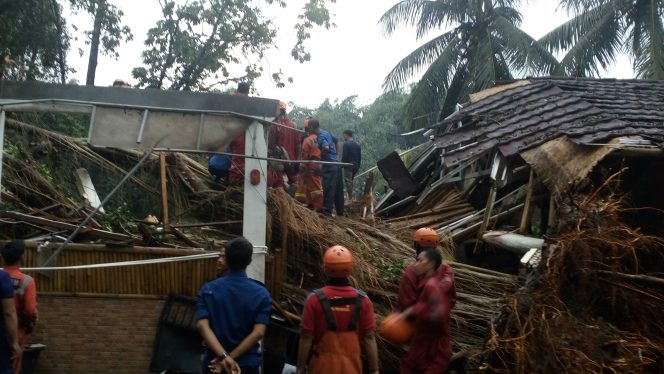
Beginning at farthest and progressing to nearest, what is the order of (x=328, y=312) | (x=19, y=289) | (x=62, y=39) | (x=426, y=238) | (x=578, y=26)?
1. (x=578, y=26)
2. (x=62, y=39)
3. (x=426, y=238)
4. (x=19, y=289)
5. (x=328, y=312)

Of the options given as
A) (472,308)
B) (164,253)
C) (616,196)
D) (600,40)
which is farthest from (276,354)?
(600,40)

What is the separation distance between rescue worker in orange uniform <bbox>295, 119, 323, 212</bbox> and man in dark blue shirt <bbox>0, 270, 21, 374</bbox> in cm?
501

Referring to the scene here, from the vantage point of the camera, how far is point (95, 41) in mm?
16734

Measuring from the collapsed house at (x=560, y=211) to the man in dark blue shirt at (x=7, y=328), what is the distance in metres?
3.59

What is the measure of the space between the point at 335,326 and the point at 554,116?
5.56 meters

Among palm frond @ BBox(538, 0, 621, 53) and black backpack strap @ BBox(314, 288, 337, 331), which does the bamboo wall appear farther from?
palm frond @ BBox(538, 0, 621, 53)

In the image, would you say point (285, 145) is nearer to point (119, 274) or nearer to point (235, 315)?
point (119, 274)

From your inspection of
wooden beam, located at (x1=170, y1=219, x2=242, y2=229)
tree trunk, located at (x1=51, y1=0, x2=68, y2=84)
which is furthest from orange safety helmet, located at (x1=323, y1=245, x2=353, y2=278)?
tree trunk, located at (x1=51, y1=0, x2=68, y2=84)

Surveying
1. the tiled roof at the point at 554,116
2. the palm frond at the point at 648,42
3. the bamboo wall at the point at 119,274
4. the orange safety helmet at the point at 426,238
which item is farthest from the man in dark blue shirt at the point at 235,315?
the palm frond at the point at 648,42

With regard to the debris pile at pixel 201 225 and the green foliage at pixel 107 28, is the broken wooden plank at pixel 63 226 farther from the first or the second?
the green foliage at pixel 107 28

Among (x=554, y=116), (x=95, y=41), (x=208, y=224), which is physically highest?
(x=95, y=41)

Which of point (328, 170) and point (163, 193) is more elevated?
point (328, 170)

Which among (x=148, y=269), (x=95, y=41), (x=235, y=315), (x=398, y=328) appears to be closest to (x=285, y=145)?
(x=148, y=269)

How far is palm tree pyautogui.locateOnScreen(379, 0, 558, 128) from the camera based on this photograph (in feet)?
71.4
